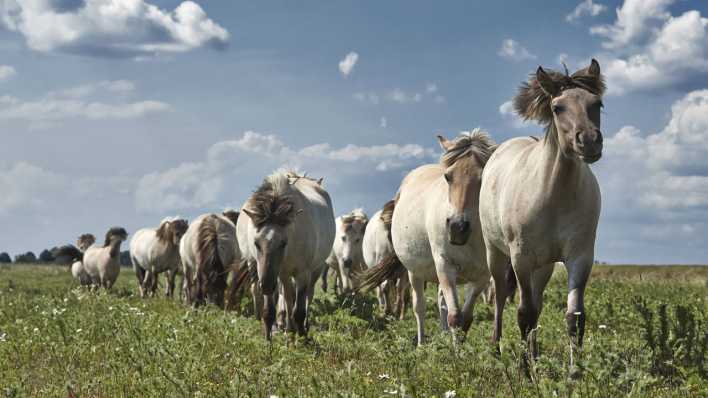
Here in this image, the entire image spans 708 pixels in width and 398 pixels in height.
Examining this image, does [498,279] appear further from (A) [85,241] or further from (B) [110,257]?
(A) [85,241]

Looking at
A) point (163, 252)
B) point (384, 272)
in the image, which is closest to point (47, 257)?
point (163, 252)

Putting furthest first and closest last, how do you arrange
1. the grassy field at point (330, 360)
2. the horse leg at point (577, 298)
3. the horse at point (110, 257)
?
the horse at point (110, 257), the horse leg at point (577, 298), the grassy field at point (330, 360)

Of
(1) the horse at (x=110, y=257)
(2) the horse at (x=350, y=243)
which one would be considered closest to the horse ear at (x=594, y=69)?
(2) the horse at (x=350, y=243)

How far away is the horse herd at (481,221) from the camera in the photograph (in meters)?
6.98

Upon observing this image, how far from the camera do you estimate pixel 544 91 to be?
7.19 m

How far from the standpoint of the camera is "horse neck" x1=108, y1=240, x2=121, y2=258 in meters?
29.0

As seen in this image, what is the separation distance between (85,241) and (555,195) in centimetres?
3454

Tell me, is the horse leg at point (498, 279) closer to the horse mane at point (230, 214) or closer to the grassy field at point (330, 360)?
the grassy field at point (330, 360)

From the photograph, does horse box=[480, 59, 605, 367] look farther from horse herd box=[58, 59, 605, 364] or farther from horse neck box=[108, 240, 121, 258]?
horse neck box=[108, 240, 121, 258]

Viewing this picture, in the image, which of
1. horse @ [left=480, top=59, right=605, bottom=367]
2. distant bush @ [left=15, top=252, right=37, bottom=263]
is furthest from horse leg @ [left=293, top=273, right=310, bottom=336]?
distant bush @ [left=15, top=252, right=37, bottom=263]

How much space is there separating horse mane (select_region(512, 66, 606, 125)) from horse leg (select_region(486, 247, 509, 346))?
1551 millimetres

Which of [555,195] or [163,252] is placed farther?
[163,252]

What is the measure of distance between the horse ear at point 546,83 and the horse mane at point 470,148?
1.87 metres

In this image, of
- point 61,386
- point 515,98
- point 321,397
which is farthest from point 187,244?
point 321,397
